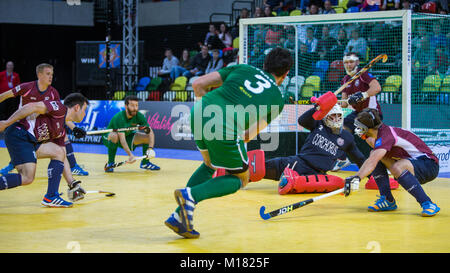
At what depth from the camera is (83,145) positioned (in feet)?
44.7

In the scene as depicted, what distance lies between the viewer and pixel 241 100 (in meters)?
4.22

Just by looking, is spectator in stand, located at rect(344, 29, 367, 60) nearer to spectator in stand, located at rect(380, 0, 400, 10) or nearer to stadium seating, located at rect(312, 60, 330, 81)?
stadium seating, located at rect(312, 60, 330, 81)

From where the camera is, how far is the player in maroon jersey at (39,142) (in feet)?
18.6

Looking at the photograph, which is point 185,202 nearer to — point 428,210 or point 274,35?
point 428,210

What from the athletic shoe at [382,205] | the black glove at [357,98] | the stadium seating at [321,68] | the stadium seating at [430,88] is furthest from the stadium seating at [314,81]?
the athletic shoe at [382,205]

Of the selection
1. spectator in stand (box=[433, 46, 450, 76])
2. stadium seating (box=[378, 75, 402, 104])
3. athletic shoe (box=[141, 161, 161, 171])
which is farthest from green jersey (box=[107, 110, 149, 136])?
spectator in stand (box=[433, 46, 450, 76])

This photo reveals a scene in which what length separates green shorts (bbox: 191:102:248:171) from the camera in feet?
13.9

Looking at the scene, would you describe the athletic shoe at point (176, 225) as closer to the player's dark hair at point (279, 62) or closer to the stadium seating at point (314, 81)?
the player's dark hair at point (279, 62)

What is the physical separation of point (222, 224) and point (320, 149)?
2.42 metres

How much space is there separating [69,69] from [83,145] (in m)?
7.30

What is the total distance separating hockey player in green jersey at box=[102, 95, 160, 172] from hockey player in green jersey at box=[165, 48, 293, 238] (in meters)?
4.87

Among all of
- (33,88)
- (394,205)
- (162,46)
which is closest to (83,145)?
(162,46)

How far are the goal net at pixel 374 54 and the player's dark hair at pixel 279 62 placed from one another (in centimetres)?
402

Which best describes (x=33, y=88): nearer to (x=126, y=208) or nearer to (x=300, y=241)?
(x=126, y=208)
